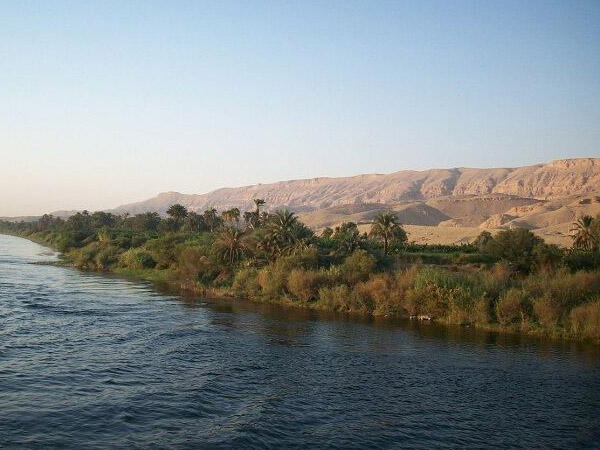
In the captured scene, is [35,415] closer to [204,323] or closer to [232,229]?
[204,323]

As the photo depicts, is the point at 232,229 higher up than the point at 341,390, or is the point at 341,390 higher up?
the point at 232,229

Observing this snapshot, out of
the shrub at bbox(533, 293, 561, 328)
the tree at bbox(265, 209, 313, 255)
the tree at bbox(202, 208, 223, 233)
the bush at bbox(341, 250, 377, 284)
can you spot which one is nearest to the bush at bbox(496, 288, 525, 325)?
the shrub at bbox(533, 293, 561, 328)

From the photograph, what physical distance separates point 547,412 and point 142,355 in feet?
55.7

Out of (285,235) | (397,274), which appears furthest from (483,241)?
(397,274)

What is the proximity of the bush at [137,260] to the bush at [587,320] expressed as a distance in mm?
45638

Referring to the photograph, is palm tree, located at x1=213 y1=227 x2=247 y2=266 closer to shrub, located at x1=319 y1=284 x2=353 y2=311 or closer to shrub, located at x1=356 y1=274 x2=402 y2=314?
shrub, located at x1=319 y1=284 x2=353 y2=311

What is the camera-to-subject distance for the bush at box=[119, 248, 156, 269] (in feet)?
208

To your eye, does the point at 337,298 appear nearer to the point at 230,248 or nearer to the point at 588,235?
the point at 230,248

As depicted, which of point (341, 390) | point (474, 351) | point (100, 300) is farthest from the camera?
point (100, 300)

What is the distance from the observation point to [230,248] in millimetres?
51469

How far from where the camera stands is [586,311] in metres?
30.6

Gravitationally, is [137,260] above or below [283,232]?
below

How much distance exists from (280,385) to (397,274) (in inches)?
785

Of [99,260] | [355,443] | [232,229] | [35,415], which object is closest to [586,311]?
→ [355,443]
